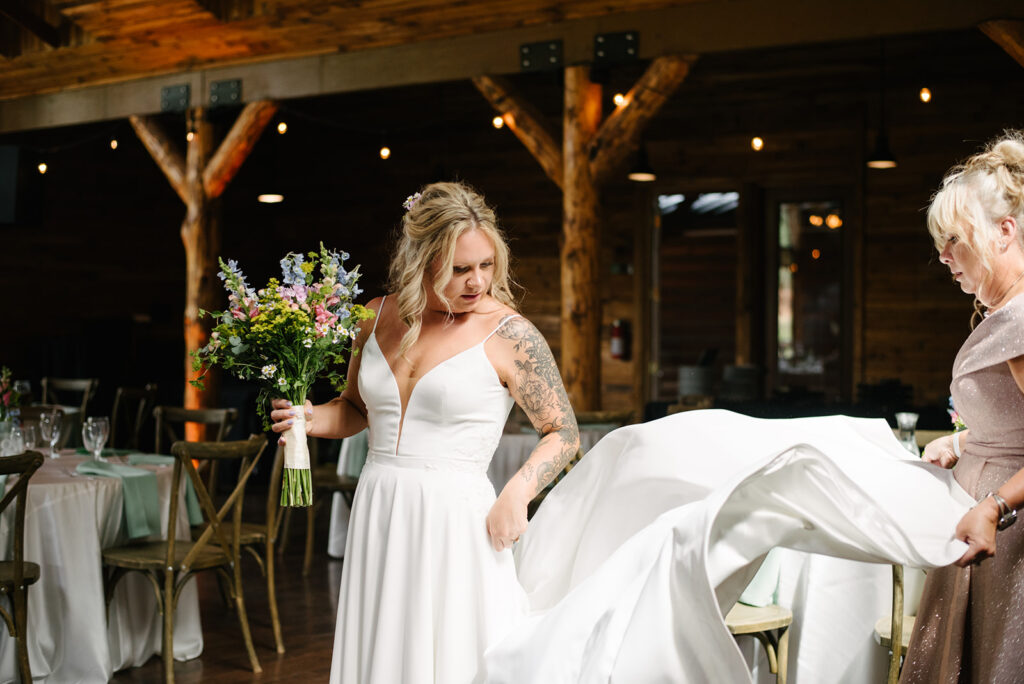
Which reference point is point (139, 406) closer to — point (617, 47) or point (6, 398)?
point (6, 398)

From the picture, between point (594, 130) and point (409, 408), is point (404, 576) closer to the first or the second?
Result: point (409, 408)

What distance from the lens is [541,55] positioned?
723 centimetres

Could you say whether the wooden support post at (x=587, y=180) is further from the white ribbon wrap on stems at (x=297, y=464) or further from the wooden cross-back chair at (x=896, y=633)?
the white ribbon wrap on stems at (x=297, y=464)

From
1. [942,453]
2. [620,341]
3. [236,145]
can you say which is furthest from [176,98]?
[942,453]

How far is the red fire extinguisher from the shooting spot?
36.9ft

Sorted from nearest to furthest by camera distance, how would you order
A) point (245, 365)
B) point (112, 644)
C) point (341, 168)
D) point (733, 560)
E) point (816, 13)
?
1. point (733, 560)
2. point (245, 365)
3. point (112, 644)
4. point (816, 13)
5. point (341, 168)

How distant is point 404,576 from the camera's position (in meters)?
2.28

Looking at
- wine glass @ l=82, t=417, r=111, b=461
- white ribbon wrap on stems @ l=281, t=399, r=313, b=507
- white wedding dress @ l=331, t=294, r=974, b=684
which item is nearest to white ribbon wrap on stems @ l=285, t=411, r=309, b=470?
white ribbon wrap on stems @ l=281, t=399, r=313, b=507

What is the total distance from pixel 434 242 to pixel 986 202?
1.13 m

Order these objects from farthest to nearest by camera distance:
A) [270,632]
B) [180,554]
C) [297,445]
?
[270,632]
[180,554]
[297,445]

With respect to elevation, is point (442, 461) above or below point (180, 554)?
above

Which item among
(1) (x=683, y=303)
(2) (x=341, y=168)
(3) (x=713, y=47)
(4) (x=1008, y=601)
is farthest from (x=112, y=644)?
(2) (x=341, y=168)

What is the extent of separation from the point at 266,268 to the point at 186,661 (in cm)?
1007

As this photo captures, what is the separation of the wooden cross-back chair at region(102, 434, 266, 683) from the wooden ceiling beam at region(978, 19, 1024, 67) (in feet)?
14.9
